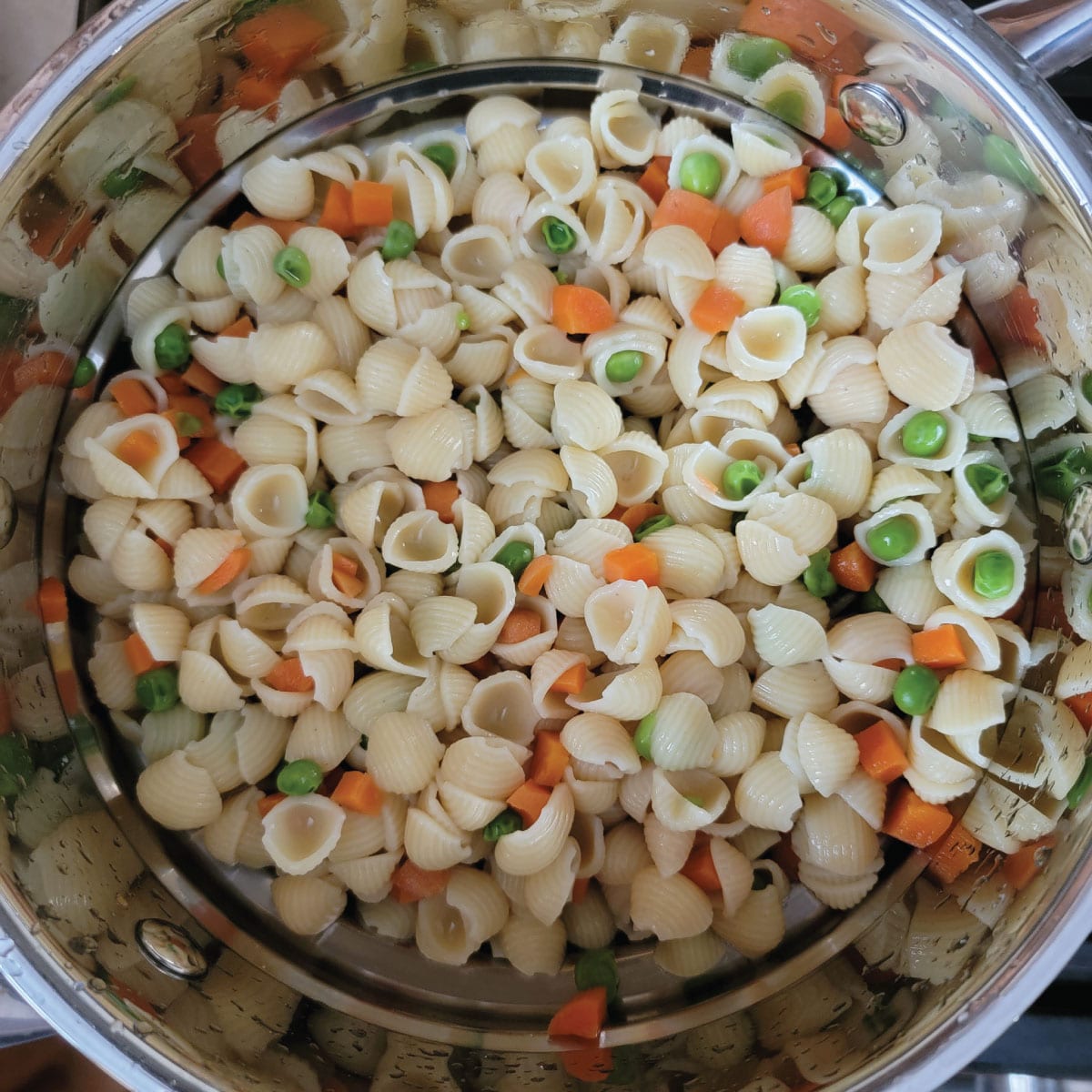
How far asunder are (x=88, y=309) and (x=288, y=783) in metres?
0.70

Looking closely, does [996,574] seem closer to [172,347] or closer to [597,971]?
[597,971]

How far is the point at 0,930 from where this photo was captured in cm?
95

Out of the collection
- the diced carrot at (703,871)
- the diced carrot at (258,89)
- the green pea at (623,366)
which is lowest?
the diced carrot at (703,871)

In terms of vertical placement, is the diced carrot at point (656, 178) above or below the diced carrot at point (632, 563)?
above

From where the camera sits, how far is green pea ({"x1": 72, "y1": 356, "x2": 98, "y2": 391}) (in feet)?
4.35

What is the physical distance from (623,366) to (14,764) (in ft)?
2.98

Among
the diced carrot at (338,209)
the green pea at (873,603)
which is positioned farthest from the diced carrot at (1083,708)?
the diced carrot at (338,209)

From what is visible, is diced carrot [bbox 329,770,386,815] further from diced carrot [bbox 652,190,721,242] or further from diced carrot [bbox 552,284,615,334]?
diced carrot [bbox 652,190,721,242]

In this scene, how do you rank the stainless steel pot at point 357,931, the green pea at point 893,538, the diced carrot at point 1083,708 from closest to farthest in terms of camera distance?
1. the stainless steel pot at point 357,931
2. the diced carrot at point 1083,708
3. the green pea at point 893,538

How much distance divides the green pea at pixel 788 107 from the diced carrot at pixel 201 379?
31.4 inches

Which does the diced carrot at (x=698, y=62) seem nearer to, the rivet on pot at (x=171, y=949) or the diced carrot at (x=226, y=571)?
the diced carrot at (x=226, y=571)

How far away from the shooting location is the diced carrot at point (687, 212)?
1.30 m

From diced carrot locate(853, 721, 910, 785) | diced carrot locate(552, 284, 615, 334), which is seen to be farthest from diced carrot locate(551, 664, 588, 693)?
diced carrot locate(552, 284, 615, 334)

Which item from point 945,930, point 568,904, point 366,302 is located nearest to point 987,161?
point 366,302
